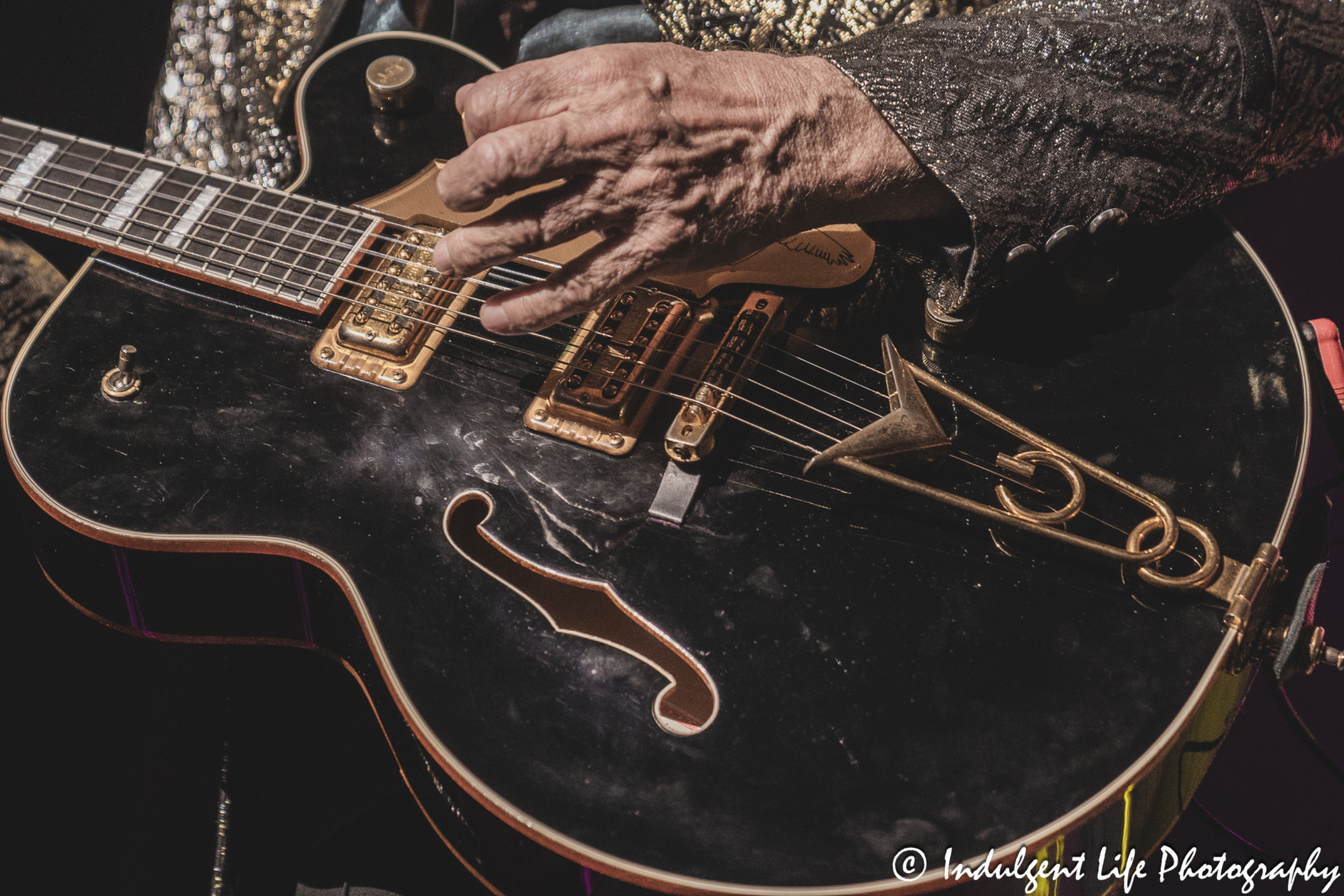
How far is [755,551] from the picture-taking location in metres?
0.79

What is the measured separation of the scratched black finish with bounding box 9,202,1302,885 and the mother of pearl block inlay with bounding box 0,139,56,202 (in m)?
0.12

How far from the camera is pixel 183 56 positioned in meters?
1.29

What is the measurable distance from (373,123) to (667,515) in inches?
24.0

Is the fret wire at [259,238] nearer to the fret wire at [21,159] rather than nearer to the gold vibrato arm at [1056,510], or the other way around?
the fret wire at [21,159]

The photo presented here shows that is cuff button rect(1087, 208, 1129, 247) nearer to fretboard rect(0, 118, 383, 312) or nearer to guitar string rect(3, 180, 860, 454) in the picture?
guitar string rect(3, 180, 860, 454)

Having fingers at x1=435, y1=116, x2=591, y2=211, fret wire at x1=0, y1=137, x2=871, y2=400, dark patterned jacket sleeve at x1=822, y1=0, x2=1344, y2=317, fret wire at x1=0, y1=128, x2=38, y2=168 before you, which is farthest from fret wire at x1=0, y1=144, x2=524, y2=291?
dark patterned jacket sleeve at x1=822, y1=0, x2=1344, y2=317

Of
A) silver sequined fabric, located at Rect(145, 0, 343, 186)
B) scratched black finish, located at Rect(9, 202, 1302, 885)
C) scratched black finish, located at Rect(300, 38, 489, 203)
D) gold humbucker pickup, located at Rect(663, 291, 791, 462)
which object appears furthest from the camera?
silver sequined fabric, located at Rect(145, 0, 343, 186)

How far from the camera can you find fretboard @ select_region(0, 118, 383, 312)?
955 mm

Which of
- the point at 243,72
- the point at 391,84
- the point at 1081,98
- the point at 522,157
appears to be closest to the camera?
the point at 522,157

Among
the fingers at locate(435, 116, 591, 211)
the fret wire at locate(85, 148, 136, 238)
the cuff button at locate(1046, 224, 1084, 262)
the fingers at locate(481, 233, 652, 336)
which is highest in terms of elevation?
the cuff button at locate(1046, 224, 1084, 262)

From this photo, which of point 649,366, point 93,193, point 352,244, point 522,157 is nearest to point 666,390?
point 649,366

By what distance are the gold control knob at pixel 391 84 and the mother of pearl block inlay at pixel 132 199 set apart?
0.78ft

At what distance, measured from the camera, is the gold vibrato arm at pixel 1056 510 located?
0.75m

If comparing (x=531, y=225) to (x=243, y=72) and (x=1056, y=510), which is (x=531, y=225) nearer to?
(x=1056, y=510)
